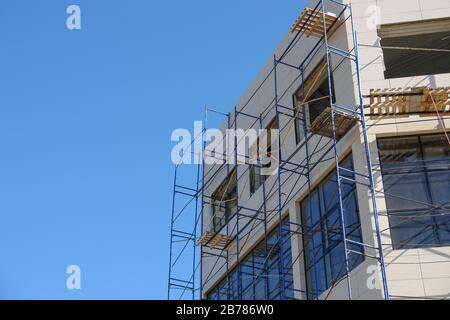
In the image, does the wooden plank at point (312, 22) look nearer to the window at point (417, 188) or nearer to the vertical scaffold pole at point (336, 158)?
the vertical scaffold pole at point (336, 158)

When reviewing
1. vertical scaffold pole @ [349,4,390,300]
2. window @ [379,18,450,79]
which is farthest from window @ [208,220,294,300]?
window @ [379,18,450,79]

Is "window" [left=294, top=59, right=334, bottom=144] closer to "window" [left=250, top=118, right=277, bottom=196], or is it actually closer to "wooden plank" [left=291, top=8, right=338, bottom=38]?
"wooden plank" [left=291, top=8, right=338, bottom=38]

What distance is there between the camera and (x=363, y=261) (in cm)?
1894

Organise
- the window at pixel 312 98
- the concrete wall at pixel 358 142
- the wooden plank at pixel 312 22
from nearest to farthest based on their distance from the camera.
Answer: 1. the concrete wall at pixel 358 142
2. the wooden plank at pixel 312 22
3. the window at pixel 312 98

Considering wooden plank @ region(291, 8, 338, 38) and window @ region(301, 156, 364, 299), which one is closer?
window @ region(301, 156, 364, 299)

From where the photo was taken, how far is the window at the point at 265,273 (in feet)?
75.5

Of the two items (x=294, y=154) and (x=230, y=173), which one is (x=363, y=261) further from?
(x=230, y=173)

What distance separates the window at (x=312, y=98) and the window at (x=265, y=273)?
3.16 meters

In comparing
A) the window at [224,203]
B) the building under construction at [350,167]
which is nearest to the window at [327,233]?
the building under construction at [350,167]

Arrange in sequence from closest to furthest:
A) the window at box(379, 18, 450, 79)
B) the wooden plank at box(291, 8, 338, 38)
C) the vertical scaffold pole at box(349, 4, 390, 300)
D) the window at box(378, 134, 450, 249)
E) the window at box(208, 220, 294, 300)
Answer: the vertical scaffold pole at box(349, 4, 390, 300) < the window at box(378, 134, 450, 249) < the window at box(379, 18, 450, 79) < the wooden plank at box(291, 8, 338, 38) < the window at box(208, 220, 294, 300)

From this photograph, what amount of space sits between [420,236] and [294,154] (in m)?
5.63

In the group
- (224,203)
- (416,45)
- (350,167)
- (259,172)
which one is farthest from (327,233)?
(224,203)

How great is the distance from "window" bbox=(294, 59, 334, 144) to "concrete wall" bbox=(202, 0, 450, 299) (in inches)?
10.2

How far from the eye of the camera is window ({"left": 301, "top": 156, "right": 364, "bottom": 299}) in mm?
20109
